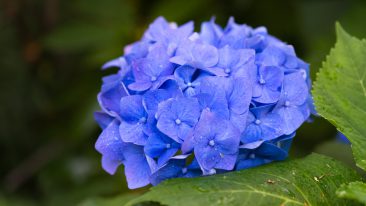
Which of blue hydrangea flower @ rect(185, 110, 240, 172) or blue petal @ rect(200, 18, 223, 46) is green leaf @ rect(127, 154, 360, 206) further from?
blue petal @ rect(200, 18, 223, 46)

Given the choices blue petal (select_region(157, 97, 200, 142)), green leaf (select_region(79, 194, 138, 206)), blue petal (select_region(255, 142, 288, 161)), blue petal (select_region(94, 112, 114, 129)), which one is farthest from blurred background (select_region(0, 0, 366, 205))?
blue petal (select_region(157, 97, 200, 142))

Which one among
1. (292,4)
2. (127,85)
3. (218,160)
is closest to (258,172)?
(218,160)

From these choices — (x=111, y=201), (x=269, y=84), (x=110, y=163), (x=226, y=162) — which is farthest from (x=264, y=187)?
(x=111, y=201)

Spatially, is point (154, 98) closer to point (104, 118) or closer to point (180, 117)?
point (180, 117)

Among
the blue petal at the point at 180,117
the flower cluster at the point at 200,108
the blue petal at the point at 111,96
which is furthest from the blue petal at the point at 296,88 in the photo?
the blue petal at the point at 111,96

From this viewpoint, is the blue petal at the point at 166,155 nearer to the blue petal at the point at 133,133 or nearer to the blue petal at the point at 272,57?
the blue petal at the point at 133,133

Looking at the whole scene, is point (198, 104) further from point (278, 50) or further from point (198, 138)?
point (278, 50)
